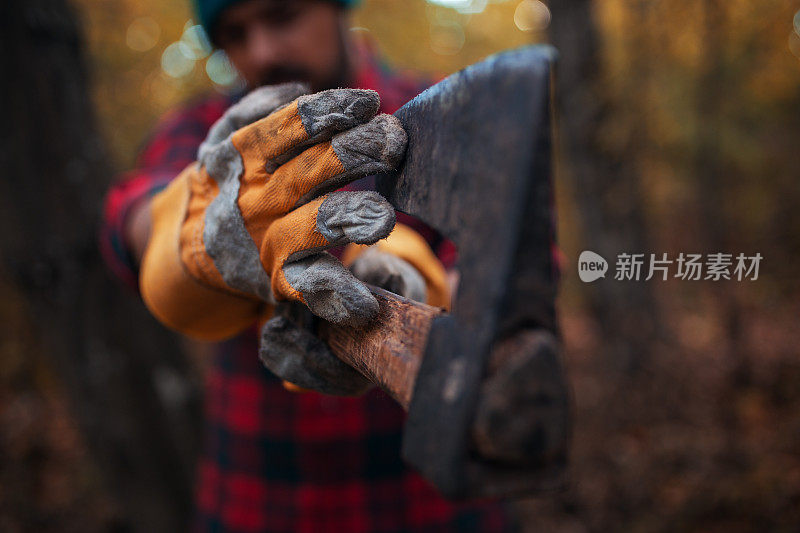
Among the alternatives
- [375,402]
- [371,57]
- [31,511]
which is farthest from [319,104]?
[31,511]

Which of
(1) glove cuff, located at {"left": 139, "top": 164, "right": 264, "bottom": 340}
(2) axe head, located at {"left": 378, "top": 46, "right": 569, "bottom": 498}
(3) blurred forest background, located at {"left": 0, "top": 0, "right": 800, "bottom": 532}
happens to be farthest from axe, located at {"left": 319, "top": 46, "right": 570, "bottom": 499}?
(3) blurred forest background, located at {"left": 0, "top": 0, "right": 800, "bottom": 532}

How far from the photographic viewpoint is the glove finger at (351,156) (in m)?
0.85

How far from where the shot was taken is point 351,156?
0.85 meters

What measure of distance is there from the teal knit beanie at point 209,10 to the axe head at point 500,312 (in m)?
1.62

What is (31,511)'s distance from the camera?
3939mm

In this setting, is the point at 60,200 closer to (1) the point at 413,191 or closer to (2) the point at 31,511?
(1) the point at 413,191

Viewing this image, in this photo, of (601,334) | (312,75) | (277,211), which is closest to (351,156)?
(277,211)

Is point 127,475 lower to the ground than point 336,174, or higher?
lower

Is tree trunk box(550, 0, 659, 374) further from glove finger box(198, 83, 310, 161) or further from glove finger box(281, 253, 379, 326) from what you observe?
glove finger box(281, 253, 379, 326)

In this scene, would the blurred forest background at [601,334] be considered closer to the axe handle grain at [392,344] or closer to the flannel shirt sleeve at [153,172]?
the flannel shirt sleeve at [153,172]

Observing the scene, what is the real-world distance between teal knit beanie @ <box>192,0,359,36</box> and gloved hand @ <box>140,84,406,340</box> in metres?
1.05

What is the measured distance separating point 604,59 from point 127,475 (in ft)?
14.3

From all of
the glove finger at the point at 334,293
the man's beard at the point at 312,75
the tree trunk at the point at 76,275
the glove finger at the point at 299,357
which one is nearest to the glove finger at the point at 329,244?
the glove finger at the point at 334,293

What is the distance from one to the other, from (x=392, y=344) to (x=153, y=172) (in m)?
1.79
